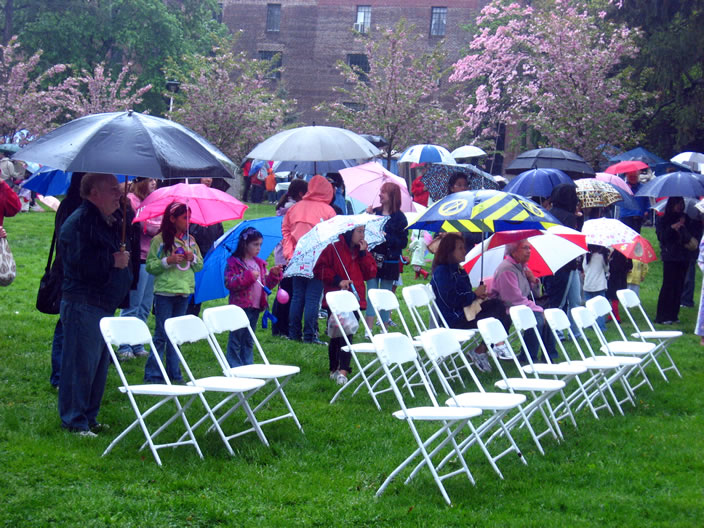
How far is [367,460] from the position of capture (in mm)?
6379

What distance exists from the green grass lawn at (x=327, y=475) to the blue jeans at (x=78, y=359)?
181 millimetres

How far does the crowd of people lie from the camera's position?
6492 millimetres

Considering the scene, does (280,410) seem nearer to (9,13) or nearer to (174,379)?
(174,379)

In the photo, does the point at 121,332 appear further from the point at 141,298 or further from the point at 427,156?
the point at 427,156

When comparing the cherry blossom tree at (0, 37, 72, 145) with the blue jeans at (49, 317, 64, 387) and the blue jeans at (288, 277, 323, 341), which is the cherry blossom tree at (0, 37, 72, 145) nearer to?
the blue jeans at (288, 277, 323, 341)

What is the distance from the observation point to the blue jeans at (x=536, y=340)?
9492 millimetres

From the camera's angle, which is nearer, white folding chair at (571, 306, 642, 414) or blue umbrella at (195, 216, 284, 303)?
white folding chair at (571, 306, 642, 414)

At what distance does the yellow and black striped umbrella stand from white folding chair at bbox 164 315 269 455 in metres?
2.59

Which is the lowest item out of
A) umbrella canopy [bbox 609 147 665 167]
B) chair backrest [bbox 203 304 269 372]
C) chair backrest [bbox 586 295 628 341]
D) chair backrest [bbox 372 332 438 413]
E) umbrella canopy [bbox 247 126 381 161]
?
chair backrest [bbox 586 295 628 341]

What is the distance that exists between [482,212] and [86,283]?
353 centimetres

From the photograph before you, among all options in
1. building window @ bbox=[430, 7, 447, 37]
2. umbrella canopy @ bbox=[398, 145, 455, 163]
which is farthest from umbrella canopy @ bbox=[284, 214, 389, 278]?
building window @ bbox=[430, 7, 447, 37]

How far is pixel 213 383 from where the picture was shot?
20.9ft

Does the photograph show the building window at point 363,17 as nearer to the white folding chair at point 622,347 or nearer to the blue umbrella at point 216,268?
the white folding chair at point 622,347

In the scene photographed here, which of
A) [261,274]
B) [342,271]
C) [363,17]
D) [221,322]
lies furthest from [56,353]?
[363,17]
